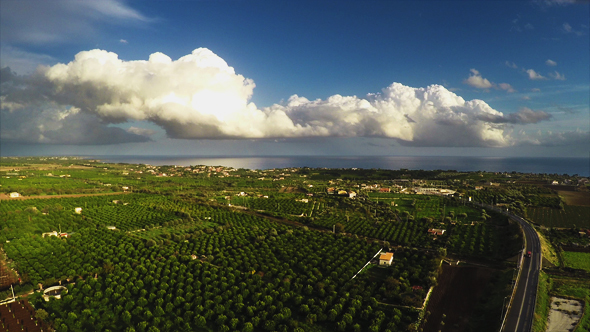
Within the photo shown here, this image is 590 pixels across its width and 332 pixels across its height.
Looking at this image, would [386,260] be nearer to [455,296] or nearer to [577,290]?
[455,296]

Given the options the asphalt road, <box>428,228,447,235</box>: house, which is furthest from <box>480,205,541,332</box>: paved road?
<box>428,228,447,235</box>: house

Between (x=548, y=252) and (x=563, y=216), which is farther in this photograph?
(x=563, y=216)

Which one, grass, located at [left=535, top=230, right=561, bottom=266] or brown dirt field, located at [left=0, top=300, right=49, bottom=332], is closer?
brown dirt field, located at [left=0, top=300, right=49, bottom=332]

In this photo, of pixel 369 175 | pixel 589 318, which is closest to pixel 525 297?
pixel 589 318

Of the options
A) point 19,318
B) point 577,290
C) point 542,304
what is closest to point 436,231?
point 577,290

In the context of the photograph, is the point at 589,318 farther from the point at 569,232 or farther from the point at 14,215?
the point at 14,215

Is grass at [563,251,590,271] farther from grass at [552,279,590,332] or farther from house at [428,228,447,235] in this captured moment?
house at [428,228,447,235]

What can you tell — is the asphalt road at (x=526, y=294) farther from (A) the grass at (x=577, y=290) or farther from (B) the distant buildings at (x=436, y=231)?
(B) the distant buildings at (x=436, y=231)
